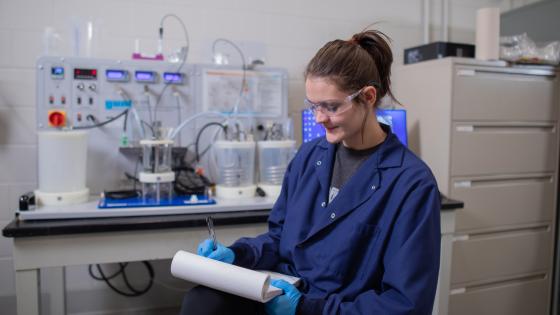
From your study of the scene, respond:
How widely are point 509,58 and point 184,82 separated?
172 centimetres

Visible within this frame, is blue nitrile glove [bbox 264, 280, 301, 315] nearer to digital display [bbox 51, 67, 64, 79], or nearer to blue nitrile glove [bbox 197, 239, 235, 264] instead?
blue nitrile glove [bbox 197, 239, 235, 264]

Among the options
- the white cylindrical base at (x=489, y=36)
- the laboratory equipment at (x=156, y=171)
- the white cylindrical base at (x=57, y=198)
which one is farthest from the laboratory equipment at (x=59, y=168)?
the white cylindrical base at (x=489, y=36)

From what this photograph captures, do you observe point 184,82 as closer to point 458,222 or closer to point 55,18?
point 55,18

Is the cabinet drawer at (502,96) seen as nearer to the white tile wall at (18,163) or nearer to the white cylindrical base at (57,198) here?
the white cylindrical base at (57,198)

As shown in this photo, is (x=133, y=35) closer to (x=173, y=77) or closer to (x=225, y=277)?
(x=173, y=77)

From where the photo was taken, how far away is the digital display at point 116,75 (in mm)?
1858

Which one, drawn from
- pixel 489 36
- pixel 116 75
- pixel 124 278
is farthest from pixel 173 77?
pixel 489 36

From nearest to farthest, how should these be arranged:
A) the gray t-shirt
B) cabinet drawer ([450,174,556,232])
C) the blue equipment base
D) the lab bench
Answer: the gray t-shirt
the lab bench
the blue equipment base
cabinet drawer ([450,174,556,232])

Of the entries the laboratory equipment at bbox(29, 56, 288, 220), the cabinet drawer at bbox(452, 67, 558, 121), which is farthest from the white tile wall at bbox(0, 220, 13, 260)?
the cabinet drawer at bbox(452, 67, 558, 121)

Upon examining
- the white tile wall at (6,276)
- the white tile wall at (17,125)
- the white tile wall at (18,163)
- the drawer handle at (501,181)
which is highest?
the white tile wall at (17,125)

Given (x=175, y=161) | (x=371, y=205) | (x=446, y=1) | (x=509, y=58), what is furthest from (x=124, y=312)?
(x=446, y=1)

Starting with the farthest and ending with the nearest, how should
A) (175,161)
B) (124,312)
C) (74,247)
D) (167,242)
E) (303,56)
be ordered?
(303,56) → (124,312) → (175,161) → (167,242) → (74,247)

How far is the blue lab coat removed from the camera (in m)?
0.99

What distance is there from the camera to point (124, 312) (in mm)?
2244
